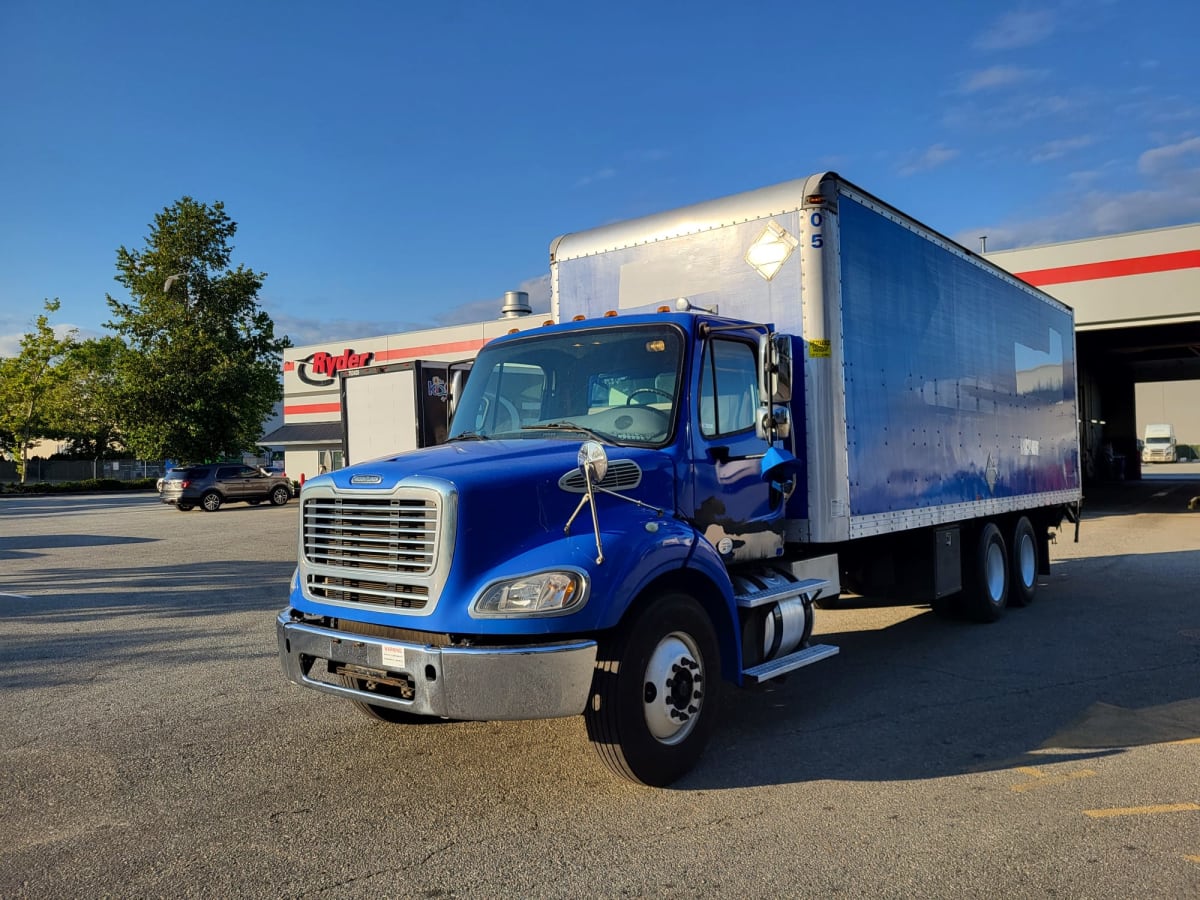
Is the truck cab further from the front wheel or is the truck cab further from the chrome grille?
the chrome grille

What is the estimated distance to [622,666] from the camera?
423cm

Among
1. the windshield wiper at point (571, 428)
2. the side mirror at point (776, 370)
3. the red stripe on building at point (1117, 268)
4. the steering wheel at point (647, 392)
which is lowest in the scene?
the windshield wiper at point (571, 428)

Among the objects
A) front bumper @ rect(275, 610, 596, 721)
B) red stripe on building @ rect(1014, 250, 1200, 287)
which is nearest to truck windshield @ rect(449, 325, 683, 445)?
front bumper @ rect(275, 610, 596, 721)

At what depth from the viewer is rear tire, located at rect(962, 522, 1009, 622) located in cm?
880

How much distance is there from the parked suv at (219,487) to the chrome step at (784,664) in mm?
30214

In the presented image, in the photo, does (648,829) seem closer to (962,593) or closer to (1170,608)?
(962,593)

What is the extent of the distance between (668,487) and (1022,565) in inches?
266

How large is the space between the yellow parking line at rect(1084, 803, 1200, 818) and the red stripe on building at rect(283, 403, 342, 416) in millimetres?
39440

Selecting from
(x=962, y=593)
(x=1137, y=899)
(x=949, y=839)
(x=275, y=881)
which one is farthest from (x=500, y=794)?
(x=962, y=593)

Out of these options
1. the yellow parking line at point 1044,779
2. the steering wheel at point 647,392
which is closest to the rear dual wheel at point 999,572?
the yellow parking line at point 1044,779

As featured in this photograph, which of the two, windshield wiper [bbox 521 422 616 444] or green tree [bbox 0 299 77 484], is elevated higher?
green tree [bbox 0 299 77 484]

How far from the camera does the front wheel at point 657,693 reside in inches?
167

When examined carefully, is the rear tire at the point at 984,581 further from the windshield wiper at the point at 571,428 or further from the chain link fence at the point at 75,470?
the chain link fence at the point at 75,470

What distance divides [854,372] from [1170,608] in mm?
6012
